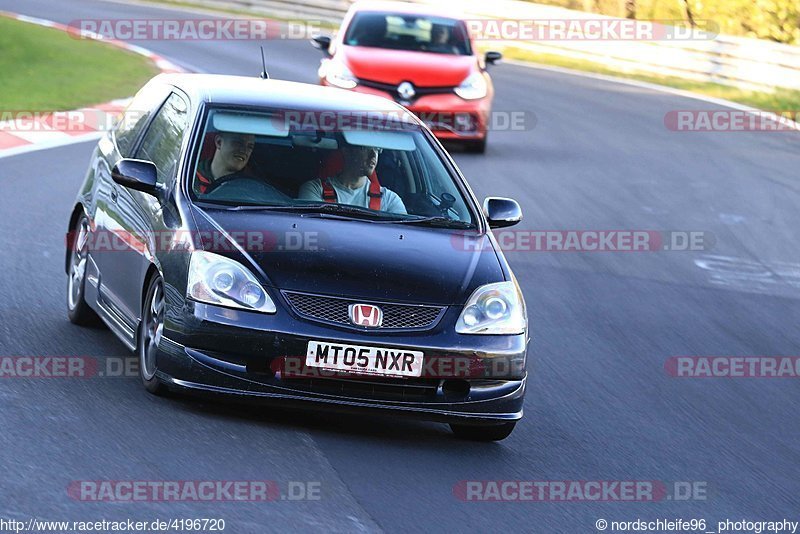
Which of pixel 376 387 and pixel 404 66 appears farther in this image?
pixel 404 66

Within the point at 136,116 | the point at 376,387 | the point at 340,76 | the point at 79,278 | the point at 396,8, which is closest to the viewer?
the point at 376,387

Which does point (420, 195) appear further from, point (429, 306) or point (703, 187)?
point (703, 187)

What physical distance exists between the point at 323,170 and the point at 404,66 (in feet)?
37.2

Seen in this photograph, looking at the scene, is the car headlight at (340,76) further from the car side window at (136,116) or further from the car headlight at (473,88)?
the car side window at (136,116)

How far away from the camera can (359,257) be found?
7.32 meters

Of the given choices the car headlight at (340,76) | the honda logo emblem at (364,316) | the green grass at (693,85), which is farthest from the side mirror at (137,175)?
the green grass at (693,85)

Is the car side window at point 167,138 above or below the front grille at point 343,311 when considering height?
above

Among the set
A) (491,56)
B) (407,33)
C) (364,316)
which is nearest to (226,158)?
(364,316)

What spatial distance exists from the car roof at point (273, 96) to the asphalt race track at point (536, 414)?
4.60 ft

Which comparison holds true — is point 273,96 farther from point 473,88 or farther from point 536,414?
point 473,88

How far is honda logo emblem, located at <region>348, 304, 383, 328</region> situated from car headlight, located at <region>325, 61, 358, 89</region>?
39.8 feet

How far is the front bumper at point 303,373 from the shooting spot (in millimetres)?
6988

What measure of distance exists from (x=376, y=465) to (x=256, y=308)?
0.86m

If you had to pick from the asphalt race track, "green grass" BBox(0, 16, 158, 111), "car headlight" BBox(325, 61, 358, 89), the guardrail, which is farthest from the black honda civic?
the guardrail
